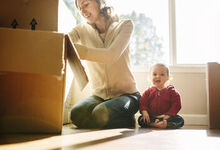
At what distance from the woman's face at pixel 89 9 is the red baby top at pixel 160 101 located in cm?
63

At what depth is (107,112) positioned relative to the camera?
137cm

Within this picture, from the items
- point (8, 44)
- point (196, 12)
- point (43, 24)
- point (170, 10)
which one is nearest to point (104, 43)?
point (43, 24)

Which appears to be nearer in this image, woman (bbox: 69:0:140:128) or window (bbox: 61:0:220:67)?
woman (bbox: 69:0:140:128)

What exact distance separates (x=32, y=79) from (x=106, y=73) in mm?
622

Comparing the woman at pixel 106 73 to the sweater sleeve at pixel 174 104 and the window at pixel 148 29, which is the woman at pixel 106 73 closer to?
the sweater sleeve at pixel 174 104

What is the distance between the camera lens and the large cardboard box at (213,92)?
1525 mm

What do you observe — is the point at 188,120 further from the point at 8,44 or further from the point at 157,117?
the point at 8,44

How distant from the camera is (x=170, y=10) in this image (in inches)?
83.4

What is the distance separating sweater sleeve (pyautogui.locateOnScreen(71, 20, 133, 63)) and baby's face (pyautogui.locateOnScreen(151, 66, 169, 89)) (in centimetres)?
34

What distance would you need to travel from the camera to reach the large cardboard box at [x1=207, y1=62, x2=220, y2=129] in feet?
5.00

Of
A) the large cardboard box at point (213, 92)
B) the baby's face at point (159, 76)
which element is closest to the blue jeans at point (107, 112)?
the baby's face at point (159, 76)

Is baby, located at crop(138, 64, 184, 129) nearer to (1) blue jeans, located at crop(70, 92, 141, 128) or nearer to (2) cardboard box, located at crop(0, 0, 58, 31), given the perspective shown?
(1) blue jeans, located at crop(70, 92, 141, 128)

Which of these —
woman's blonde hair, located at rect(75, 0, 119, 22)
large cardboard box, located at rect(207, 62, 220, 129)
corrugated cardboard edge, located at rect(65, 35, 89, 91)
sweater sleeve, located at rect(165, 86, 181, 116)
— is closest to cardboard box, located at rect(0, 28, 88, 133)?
corrugated cardboard edge, located at rect(65, 35, 89, 91)

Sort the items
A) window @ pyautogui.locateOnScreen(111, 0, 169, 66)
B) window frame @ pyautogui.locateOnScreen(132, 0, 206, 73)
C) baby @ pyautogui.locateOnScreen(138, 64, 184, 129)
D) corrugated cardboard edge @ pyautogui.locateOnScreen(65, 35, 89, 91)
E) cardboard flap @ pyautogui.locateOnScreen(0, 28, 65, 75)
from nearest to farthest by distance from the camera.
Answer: cardboard flap @ pyautogui.locateOnScreen(0, 28, 65, 75) < corrugated cardboard edge @ pyautogui.locateOnScreen(65, 35, 89, 91) < baby @ pyautogui.locateOnScreen(138, 64, 184, 129) < window frame @ pyautogui.locateOnScreen(132, 0, 206, 73) < window @ pyautogui.locateOnScreen(111, 0, 169, 66)
